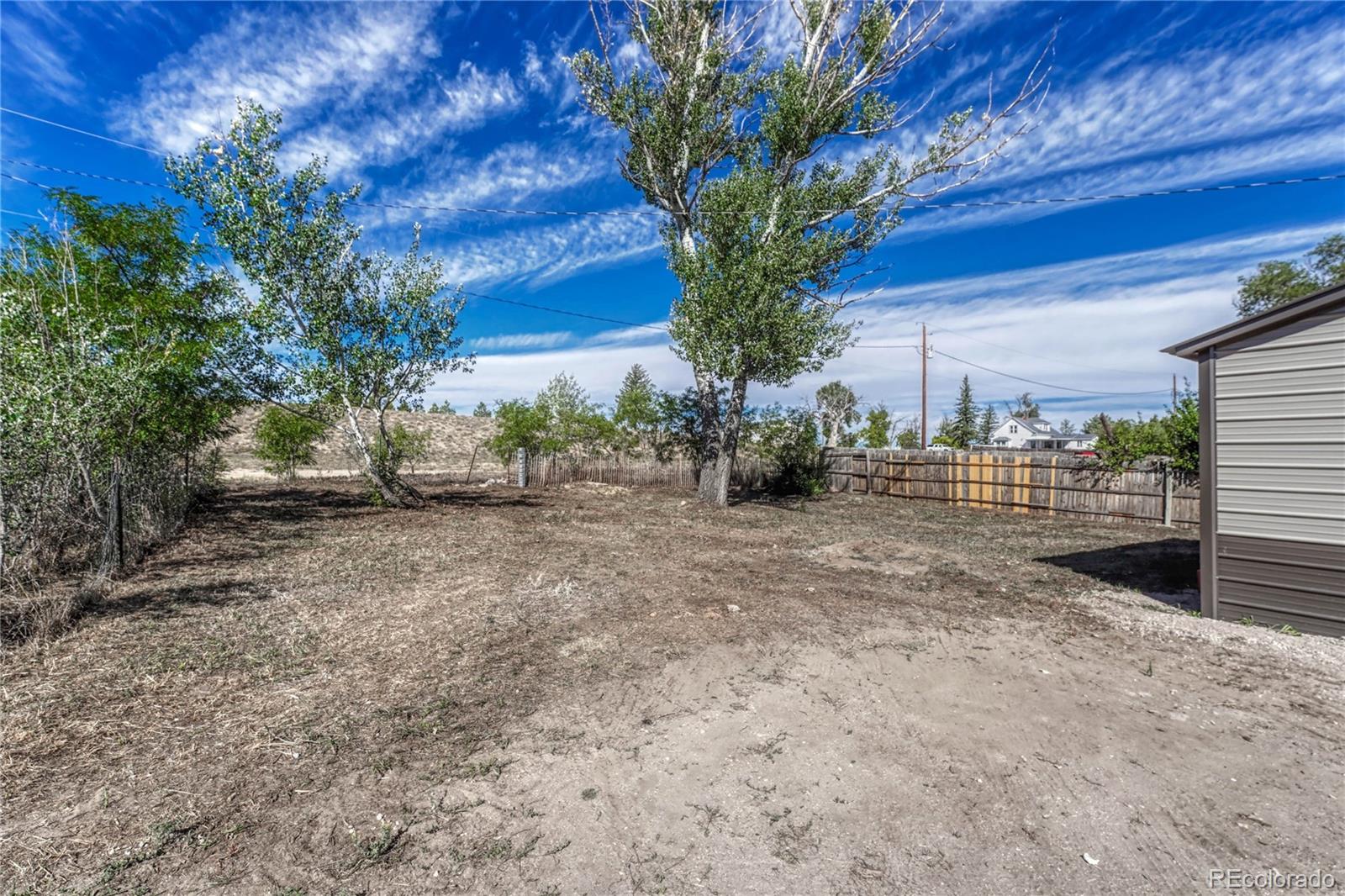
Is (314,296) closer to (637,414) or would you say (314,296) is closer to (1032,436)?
(637,414)

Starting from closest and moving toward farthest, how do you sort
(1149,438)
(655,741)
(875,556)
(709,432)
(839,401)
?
(655,741) → (875,556) → (1149,438) → (709,432) → (839,401)

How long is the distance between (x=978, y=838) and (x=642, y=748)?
5.23 feet

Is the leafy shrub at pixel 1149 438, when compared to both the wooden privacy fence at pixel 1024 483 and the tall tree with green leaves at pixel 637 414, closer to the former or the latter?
the wooden privacy fence at pixel 1024 483

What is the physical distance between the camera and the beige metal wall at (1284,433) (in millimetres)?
4609

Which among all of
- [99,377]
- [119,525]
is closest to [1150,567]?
[99,377]

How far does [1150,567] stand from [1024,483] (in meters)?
6.26

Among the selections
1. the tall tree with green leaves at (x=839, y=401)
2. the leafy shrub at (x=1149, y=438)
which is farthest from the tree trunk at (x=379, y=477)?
the tall tree with green leaves at (x=839, y=401)

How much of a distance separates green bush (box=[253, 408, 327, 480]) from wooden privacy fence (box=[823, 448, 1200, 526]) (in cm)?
1452

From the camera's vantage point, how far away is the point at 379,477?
1166 centimetres

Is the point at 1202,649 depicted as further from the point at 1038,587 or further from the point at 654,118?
the point at 654,118

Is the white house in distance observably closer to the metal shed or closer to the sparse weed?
the metal shed

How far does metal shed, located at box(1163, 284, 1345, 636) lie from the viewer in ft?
15.2

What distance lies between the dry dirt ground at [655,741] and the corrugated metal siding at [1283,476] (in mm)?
437

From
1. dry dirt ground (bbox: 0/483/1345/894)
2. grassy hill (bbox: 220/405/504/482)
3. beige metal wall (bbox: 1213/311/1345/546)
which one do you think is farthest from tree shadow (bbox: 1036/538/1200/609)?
grassy hill (bbox: 220/405/504/482)
